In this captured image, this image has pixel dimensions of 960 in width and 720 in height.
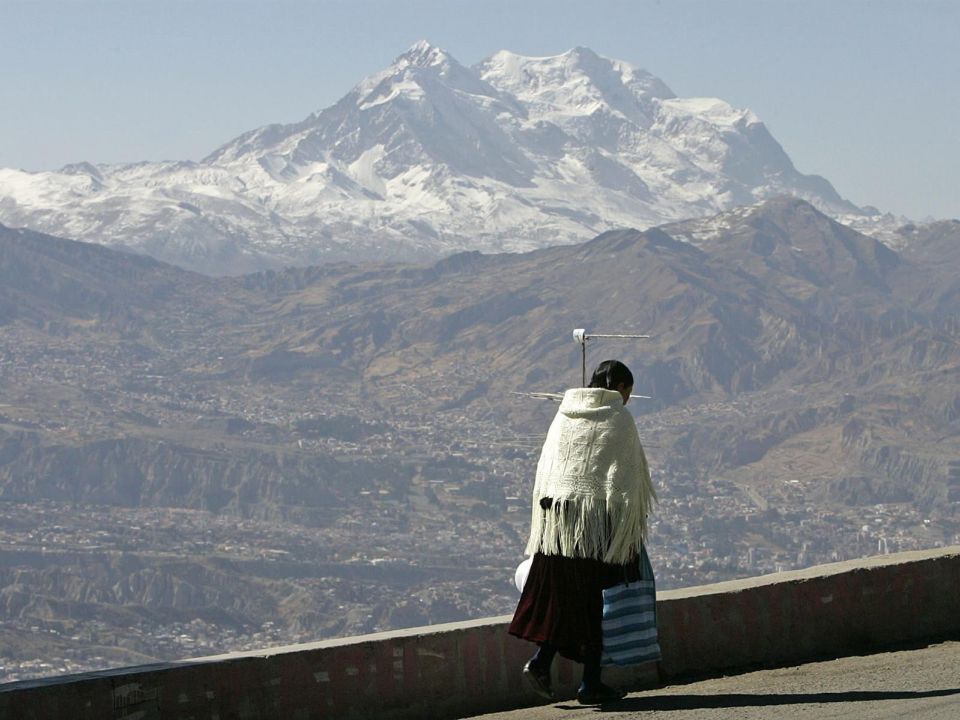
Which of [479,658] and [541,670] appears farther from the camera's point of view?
[479,658]

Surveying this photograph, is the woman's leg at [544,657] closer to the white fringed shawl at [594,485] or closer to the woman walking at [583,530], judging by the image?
the woman walking at [583,530]

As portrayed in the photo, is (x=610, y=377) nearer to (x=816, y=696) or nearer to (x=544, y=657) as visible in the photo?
(x=544, y=657)

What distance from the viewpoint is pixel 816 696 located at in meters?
10.8

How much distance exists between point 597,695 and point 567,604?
0.60 m

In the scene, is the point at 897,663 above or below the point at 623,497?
below

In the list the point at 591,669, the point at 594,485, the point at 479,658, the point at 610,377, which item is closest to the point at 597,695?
the point at 591,669

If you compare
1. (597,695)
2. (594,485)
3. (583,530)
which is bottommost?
(597,695)

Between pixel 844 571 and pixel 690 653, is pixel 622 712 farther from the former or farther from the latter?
pixel 844 571

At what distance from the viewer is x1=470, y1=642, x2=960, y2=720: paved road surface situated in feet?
33.0

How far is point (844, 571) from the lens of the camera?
1265 cm

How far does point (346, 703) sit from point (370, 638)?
0.38 m

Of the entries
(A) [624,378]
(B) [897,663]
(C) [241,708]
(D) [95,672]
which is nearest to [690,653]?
(B) [897,663]

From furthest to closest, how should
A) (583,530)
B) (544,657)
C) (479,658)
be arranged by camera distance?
(479,658) < (544,657) < (583,530)

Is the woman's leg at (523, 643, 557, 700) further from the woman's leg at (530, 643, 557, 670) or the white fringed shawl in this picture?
the white fringed shawl
